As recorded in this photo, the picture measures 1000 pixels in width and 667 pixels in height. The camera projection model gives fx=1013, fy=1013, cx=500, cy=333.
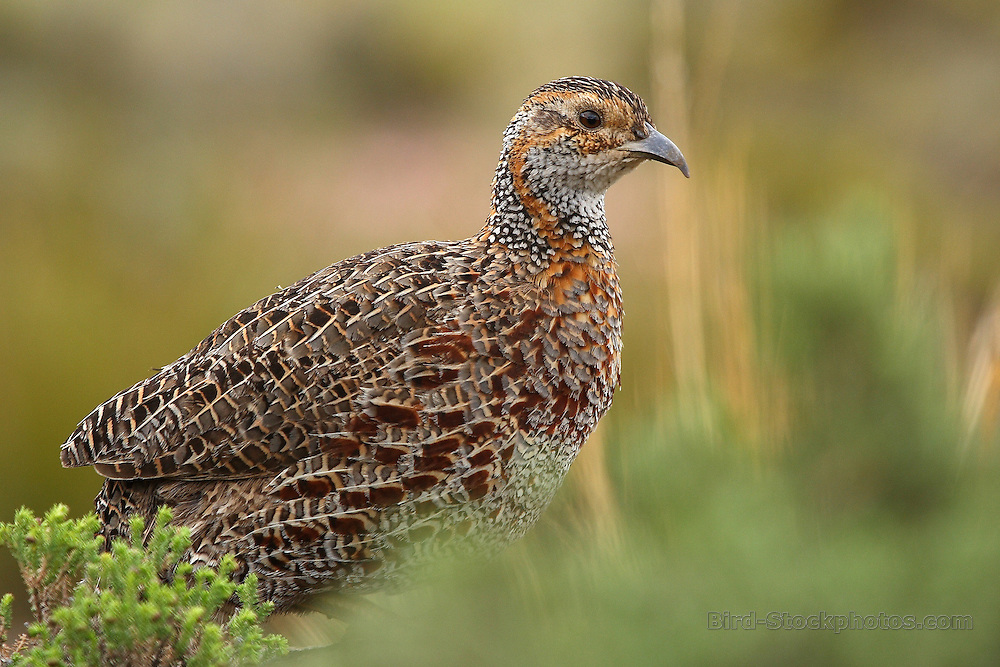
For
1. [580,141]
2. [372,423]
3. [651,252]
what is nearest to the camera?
[372,423]

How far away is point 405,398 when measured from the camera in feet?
10.2

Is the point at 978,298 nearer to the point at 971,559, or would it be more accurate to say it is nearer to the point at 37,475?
the point at 37,475

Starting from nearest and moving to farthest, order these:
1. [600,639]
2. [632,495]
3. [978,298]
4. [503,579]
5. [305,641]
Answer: [600,639]
[503,579]
[632,495]
[305,641]
[978,298]

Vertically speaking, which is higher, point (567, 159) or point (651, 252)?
A: point (567, 159)

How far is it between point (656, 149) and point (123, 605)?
2104 millimetres

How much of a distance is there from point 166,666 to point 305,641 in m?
1.86

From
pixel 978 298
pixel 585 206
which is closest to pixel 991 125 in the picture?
pixel 978 298

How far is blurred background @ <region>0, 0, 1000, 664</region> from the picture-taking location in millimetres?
1421

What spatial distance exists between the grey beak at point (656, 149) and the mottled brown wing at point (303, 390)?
691mm

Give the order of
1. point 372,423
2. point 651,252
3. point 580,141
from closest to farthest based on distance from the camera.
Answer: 1. point 372,423
2. point 580,141
3. point 651,252

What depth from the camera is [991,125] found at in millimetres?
10797

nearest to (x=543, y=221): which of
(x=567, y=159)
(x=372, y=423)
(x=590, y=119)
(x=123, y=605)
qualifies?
(x=567, y=159)

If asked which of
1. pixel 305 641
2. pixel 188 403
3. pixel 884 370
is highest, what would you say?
pixel 884 370

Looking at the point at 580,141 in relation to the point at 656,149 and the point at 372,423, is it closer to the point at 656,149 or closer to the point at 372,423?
the point at 656,149
